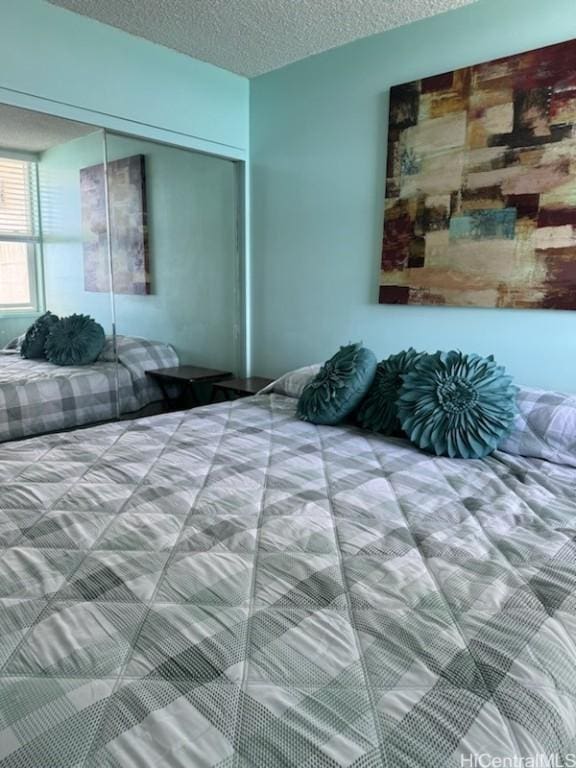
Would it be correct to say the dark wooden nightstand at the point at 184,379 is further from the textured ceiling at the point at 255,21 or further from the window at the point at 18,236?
the textured ceiling at the point at 255,21

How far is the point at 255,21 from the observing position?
8.39 feet

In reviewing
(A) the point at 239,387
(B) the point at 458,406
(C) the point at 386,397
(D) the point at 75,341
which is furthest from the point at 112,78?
(B) the point at 458,406

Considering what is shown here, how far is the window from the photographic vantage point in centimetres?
257

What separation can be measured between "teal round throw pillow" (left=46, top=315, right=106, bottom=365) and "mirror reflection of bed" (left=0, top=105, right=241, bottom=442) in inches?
1.1

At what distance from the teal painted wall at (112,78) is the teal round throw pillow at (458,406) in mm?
2114

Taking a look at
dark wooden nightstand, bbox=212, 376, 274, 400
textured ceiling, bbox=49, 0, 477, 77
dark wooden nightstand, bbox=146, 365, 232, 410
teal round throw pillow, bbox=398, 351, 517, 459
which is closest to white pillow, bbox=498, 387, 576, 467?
teal round throw pillow, bbox=398, 351, 517, 459

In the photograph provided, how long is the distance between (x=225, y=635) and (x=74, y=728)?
0.83 feet

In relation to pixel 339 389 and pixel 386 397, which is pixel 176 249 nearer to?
pixel 339 389

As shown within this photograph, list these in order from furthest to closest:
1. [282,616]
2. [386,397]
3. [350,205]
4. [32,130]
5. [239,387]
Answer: [239,387]
[350,205]
[32,130]
[386,397]
[282,616]

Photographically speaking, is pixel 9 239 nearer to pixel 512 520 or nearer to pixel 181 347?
pixel 181 347

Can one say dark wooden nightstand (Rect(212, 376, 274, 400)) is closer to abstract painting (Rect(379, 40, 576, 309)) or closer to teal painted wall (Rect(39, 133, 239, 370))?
teal painted wall (Rect(39, 133, 239, 370))

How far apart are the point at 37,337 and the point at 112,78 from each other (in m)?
1.41

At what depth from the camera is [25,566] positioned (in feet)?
3.44

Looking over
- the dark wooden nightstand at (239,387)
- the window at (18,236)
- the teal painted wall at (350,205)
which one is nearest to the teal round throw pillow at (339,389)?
the teal painted wall at (350,205)
